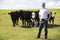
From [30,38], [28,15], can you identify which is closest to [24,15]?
[28,15]

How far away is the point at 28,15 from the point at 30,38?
7.64 m

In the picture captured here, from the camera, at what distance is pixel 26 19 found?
21.9 m

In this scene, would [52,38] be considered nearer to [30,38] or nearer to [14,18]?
[30,38]

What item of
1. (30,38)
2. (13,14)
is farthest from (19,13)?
(30,38)

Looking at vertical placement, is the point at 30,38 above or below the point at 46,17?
below

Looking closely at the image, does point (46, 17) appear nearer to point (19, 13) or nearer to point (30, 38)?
point (30, 38)

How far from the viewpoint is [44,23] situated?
13.0 meters

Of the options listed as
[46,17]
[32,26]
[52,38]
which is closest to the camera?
[46,17]

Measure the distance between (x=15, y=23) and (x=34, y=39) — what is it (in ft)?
30.2

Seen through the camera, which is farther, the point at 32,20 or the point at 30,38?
the point at 32,20

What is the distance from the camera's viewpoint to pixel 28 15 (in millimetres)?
21734

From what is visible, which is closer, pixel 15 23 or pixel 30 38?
pixel 30 38

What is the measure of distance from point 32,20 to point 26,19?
0.65 meters

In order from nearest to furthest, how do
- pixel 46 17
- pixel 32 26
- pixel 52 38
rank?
pixel 46 17
pixel 52 38
pixel 32 26
